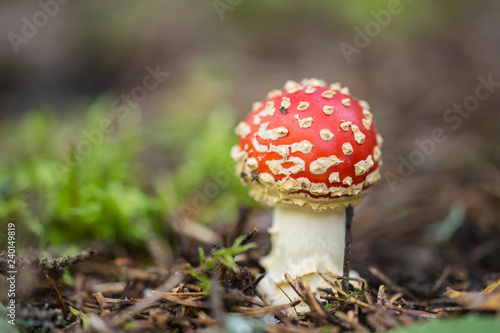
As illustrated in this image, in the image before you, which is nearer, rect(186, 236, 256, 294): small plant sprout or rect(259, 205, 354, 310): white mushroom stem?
rect(186, 236, 256, 294): small plant sprout

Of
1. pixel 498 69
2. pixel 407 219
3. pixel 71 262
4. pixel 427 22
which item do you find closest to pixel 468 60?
pixel 498 69

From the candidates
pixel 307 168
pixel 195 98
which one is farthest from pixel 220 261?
pixel 195 98

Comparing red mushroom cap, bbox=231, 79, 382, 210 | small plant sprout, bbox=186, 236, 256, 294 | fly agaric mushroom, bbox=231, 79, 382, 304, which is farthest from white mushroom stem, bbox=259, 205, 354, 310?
small plant sprout, bbox=186, 236, 256, 294

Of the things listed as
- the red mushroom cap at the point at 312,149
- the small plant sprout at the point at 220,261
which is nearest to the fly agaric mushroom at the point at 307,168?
the red mushroom cap at the point at 312,149

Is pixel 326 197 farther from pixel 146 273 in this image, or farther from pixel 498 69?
pixel 498 69

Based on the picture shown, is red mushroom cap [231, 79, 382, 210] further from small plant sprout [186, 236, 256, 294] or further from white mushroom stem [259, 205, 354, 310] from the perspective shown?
small plant sprout [186, 236, 256, 294]

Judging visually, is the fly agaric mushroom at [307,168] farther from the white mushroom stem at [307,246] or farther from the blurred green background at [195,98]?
the blurred green background at [195,98]
